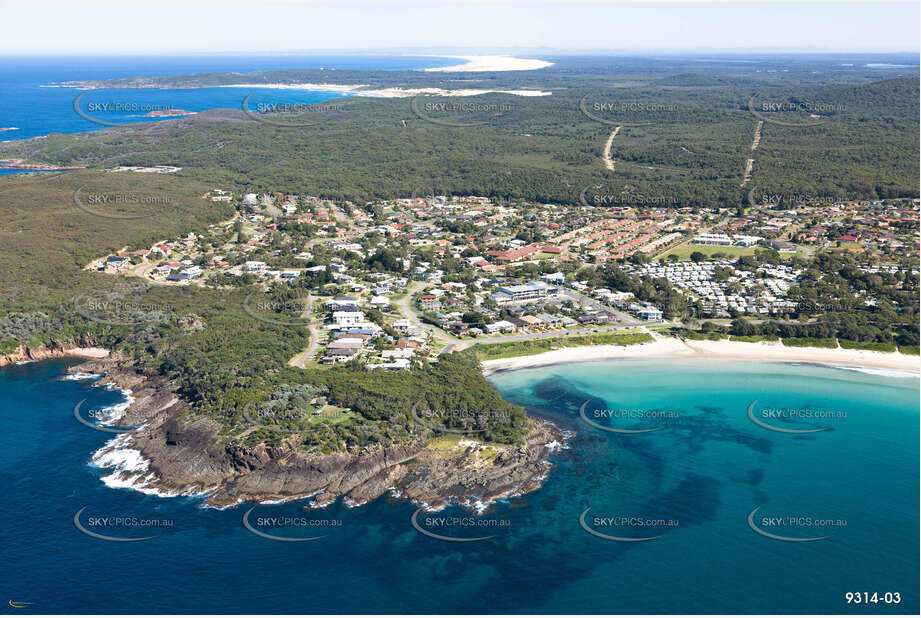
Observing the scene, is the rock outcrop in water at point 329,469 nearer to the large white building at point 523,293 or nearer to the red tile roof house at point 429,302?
the red tile roof house at point 429,302

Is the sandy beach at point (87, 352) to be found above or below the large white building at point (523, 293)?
below

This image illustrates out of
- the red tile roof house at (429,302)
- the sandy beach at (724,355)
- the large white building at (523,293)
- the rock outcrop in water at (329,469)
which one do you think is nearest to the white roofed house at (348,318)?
the red tile roof house at (429,302)

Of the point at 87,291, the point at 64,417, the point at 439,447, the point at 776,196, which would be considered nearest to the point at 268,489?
the point at 439,447

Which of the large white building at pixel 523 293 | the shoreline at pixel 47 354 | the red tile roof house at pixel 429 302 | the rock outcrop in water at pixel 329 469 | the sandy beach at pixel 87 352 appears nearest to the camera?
the rock outcrop in water at pixel 329 469

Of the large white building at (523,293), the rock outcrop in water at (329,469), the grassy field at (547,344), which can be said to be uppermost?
the large white building at (523,293)

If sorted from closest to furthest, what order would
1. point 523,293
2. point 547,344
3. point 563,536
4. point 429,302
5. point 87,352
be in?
point 563,536, point 87,352, point 547,344, point 429,302, point 523,293

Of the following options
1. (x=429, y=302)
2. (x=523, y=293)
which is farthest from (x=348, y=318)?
(x=523, y=293)

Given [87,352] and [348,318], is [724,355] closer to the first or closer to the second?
[348,318]
